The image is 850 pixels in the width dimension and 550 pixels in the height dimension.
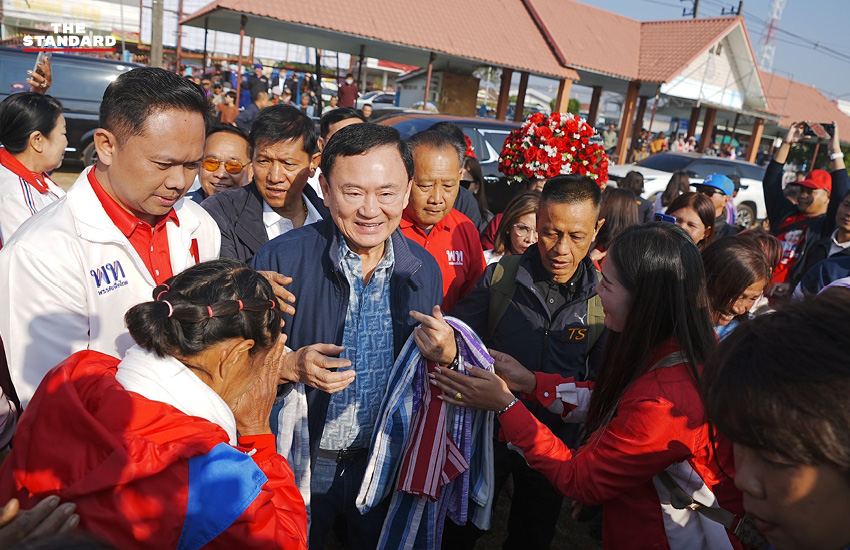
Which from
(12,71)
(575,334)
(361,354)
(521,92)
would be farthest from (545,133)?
(521,92)

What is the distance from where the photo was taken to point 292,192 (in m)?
3.27

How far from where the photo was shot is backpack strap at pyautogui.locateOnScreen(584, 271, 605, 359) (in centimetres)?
271

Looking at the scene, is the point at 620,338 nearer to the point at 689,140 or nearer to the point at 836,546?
the point at 836,546

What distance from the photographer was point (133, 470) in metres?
1.22

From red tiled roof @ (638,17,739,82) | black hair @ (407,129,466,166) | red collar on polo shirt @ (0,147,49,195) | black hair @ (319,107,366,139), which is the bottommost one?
red collar on polo shirt @ (0,147,49,195)

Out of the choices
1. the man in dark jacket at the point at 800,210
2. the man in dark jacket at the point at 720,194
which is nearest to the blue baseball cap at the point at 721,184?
the man in dark jacket at the point at 720,194

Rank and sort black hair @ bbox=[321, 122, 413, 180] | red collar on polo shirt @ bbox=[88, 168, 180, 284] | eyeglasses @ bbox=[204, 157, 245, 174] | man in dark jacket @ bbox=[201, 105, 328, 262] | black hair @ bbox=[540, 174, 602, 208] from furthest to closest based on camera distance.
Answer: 1. eyeglasses @ bbox=[204, 157, 245, 174]
2. man in dark jacket @ bbox=[201, 105, 328, 262]
3. black hair @ bbox=[540, 174, 602, 208]
4. black hair @ bbox=[321, 122, 413, 180]
5. red collar on polo shirt @ bbox=[88, 168, 180, 284]

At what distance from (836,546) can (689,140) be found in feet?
82.9

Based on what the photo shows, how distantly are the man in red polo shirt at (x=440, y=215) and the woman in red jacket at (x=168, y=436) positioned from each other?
71.9 inches

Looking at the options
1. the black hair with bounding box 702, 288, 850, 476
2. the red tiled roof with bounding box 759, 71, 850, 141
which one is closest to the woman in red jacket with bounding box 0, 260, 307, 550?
the black hair with bounding box 702, 288, 850, 476

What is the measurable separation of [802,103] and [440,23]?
75.5 feet

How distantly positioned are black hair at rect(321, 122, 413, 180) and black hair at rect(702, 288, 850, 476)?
4.83 feet

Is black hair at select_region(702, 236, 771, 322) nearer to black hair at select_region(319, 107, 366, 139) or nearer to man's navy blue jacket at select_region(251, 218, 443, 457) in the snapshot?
man's navy blue jacket at select_region(251, 218, 443, 457)

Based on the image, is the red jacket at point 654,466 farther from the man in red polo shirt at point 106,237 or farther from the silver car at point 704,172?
the silver car at point 704,172
